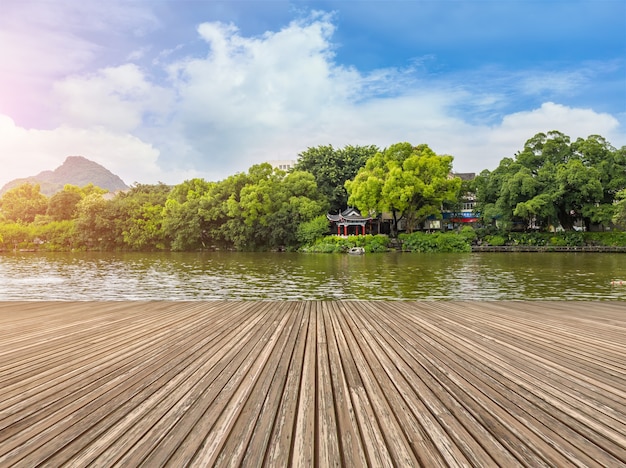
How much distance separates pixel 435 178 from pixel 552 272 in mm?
18122

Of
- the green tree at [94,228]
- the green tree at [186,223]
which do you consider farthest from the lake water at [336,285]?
the green tree at [94,228]

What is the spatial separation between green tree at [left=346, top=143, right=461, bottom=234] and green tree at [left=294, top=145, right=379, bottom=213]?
4.86 metres

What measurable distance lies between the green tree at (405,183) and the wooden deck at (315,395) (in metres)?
29.9

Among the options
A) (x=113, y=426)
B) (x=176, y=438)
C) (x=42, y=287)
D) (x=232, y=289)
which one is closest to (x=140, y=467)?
(x=176, y=438)

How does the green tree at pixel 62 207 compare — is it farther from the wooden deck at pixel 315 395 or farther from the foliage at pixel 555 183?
the wooden deck at pixel 315 395

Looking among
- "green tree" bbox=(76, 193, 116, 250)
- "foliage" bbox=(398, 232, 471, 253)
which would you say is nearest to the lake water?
"foliage" bbox=(398, 232, 471, 253)

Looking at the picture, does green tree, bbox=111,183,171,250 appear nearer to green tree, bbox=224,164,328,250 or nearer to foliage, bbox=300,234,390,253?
green tree, bbox=224,164,328,250

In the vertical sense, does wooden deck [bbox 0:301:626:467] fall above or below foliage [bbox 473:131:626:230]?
below

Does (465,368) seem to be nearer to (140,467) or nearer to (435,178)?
(140,467)

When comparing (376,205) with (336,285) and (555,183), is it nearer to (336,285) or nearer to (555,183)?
(555,183)

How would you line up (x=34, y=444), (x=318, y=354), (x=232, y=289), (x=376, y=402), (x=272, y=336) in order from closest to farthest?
(x=34, y=444), (x=376, y=402), (x=318, y=354), (x=272, y=336), (x=232, y=289)

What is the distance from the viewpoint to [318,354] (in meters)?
3.89

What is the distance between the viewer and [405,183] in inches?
1356

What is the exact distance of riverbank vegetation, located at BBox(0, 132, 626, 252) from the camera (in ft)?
113
